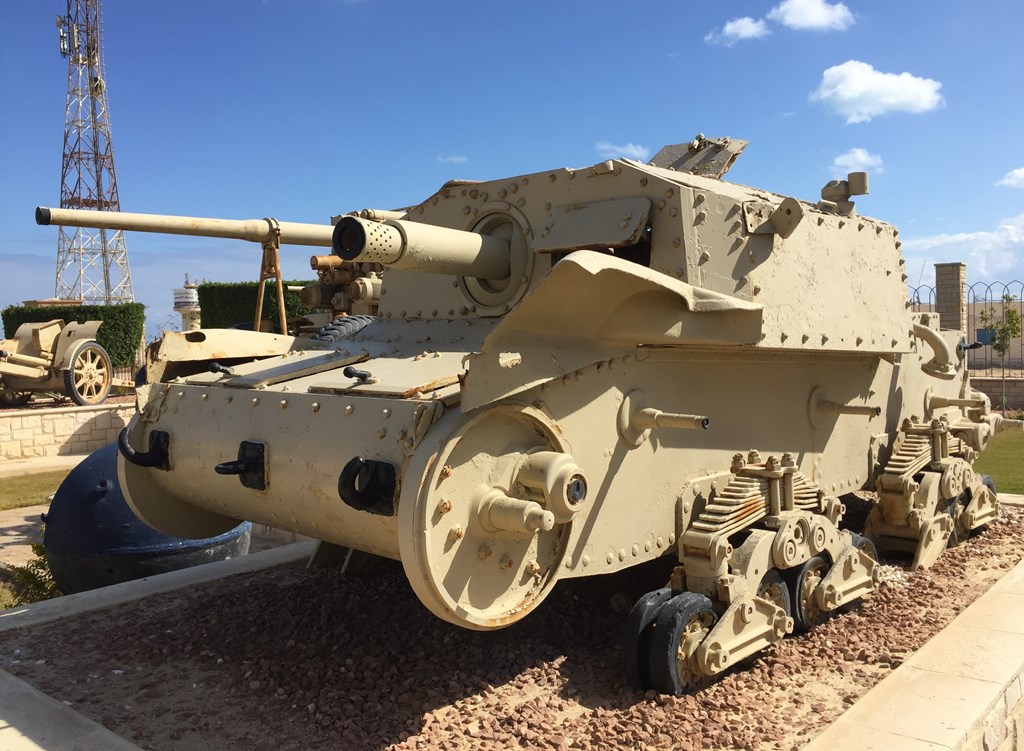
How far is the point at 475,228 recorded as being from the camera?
17.3 ft

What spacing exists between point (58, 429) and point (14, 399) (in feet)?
13.2

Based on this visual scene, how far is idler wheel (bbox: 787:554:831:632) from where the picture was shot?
4848mm

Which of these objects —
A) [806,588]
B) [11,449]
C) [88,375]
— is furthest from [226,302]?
[806,588]

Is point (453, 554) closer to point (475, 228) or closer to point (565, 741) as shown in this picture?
point (565, 741)

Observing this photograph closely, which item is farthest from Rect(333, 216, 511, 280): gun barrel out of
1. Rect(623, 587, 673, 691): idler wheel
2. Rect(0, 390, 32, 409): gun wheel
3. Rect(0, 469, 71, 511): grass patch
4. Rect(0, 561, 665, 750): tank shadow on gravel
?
Rect(0, 390, 32, 409): gun wheel

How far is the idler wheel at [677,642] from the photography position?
161 inches

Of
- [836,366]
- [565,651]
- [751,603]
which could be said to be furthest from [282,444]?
[836,366]

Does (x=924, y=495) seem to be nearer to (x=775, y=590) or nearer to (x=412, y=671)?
(x=775, y=590)

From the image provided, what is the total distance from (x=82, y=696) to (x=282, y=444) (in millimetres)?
1684

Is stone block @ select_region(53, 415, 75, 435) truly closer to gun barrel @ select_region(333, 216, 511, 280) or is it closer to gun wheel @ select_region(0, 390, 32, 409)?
gun wheel @ select_region(0, 390, 32, 409)

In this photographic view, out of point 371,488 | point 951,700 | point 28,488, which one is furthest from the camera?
point 28,488

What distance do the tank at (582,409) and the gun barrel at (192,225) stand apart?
1729 mm

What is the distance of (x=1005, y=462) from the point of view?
466 inches

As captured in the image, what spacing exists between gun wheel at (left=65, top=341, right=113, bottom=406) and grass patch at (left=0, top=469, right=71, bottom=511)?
4.18 meters
